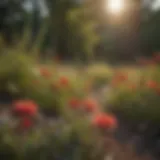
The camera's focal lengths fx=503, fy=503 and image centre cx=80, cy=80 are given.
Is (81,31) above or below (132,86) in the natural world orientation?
above

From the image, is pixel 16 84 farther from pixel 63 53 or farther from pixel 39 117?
pixel 63 53

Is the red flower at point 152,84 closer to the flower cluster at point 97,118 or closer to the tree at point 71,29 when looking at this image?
the flower cluster at point 97,118

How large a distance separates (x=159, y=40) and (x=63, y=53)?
297 cm

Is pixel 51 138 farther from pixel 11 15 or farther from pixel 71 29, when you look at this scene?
pixel 11 15

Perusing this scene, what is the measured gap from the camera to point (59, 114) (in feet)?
16.2

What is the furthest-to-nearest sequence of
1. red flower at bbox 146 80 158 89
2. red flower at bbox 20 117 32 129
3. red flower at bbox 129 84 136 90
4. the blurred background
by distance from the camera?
the blurred background
red flower at bbox 129 84 136 90
red flower at bbox 146 80 158 89
red flower at bbox 20 117 32 129

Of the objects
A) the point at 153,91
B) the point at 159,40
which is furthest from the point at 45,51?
the point at 159,40

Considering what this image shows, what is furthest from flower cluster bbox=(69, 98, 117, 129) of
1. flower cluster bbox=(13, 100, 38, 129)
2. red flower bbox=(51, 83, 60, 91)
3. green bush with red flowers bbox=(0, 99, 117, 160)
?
red flower bbox=(51, 83, 60, 91)

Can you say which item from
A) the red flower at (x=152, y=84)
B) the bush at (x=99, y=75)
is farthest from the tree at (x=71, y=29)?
the red flower at (x=152, y=84)

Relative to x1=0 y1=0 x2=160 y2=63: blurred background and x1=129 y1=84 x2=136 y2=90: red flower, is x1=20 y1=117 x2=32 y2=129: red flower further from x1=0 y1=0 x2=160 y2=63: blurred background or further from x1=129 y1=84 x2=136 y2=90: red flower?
x1=0 y1=0 x2=160 y2=63: blurred background

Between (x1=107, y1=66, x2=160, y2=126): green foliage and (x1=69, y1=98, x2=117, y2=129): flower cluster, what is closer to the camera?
(x1=69, y1=98, x2=117, y2=129): flower cluster

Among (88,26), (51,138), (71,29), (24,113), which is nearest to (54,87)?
(24,113)

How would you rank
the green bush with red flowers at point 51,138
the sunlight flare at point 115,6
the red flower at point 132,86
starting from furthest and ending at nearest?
1. the sunlight flare at point 115,6
2. the red flower at point 132,86
3. the green bush with red flowers at point 51,138

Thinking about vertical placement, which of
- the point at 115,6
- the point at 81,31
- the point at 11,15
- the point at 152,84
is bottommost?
the point at 152,84
